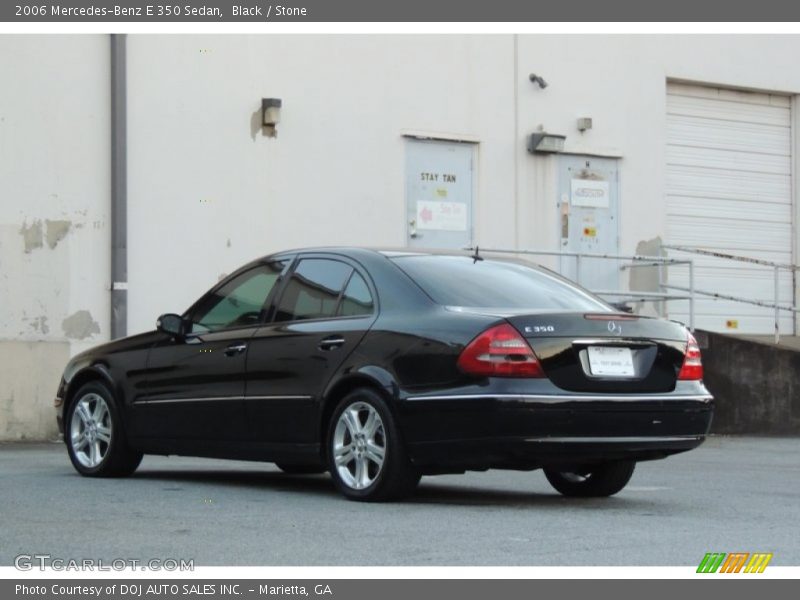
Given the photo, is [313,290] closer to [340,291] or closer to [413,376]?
[340,291]

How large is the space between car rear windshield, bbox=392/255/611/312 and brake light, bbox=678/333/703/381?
0.56 m

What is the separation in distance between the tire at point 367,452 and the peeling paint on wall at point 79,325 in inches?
354

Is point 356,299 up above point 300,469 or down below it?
above

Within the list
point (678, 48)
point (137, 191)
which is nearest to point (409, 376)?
point (137, 191)

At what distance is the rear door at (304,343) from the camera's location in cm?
959

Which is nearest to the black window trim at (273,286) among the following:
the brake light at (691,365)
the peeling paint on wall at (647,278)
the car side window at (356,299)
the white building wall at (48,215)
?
the car side window at (356,299)

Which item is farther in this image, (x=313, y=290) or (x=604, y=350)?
(x=313, y=290)

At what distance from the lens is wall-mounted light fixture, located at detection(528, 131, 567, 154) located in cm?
2144

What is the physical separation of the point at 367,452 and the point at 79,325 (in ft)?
30.7

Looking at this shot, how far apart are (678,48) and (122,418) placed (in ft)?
45.2

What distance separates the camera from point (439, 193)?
20797 mm

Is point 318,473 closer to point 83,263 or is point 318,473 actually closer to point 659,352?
point 659,352

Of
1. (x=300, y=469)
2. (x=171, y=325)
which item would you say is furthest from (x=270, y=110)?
(x=171, y=325)
